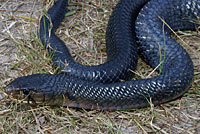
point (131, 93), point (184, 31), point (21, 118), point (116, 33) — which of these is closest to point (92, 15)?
point (116, 33)

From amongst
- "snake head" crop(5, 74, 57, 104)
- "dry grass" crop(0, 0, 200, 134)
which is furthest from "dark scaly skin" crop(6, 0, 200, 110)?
"dry grass" crop(0, 0, 200, 134)

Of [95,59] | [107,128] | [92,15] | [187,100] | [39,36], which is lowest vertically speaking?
[107,128]

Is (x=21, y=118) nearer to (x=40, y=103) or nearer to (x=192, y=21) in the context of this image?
(x=40, y=103)

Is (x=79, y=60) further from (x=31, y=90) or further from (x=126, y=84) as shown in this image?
(x=31, y=90)

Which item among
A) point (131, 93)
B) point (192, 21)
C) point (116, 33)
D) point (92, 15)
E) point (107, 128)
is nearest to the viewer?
point (107, 128)

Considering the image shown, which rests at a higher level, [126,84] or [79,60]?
[79,60]

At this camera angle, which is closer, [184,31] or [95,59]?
[95,59]

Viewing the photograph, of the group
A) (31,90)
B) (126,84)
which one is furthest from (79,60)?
(31,90)
